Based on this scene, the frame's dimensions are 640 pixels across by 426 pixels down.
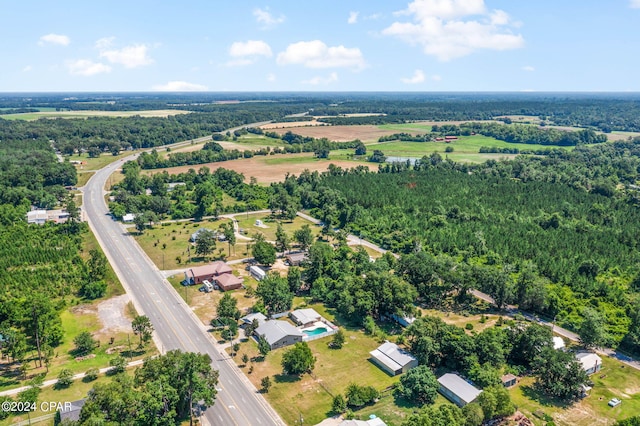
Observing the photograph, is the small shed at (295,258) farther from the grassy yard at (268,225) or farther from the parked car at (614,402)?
the parked car at (614,402)

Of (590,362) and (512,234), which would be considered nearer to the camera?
(590,362)

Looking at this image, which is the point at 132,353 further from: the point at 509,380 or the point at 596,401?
the point at 596,401

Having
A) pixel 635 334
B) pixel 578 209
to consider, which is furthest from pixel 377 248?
pixel 578 209

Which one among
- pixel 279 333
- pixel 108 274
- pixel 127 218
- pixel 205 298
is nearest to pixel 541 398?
pixel 279 333

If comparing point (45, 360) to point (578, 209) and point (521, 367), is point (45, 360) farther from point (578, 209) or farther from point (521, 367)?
point (578, 209)

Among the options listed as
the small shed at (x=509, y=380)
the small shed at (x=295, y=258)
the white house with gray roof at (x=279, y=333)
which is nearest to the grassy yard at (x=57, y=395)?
the white house with gray roof at (x=279, y=333)

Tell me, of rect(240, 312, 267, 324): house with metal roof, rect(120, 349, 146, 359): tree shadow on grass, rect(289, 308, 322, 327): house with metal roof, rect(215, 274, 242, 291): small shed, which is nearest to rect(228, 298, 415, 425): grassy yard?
rect(240, 312, 267, 324): house with metal roof
